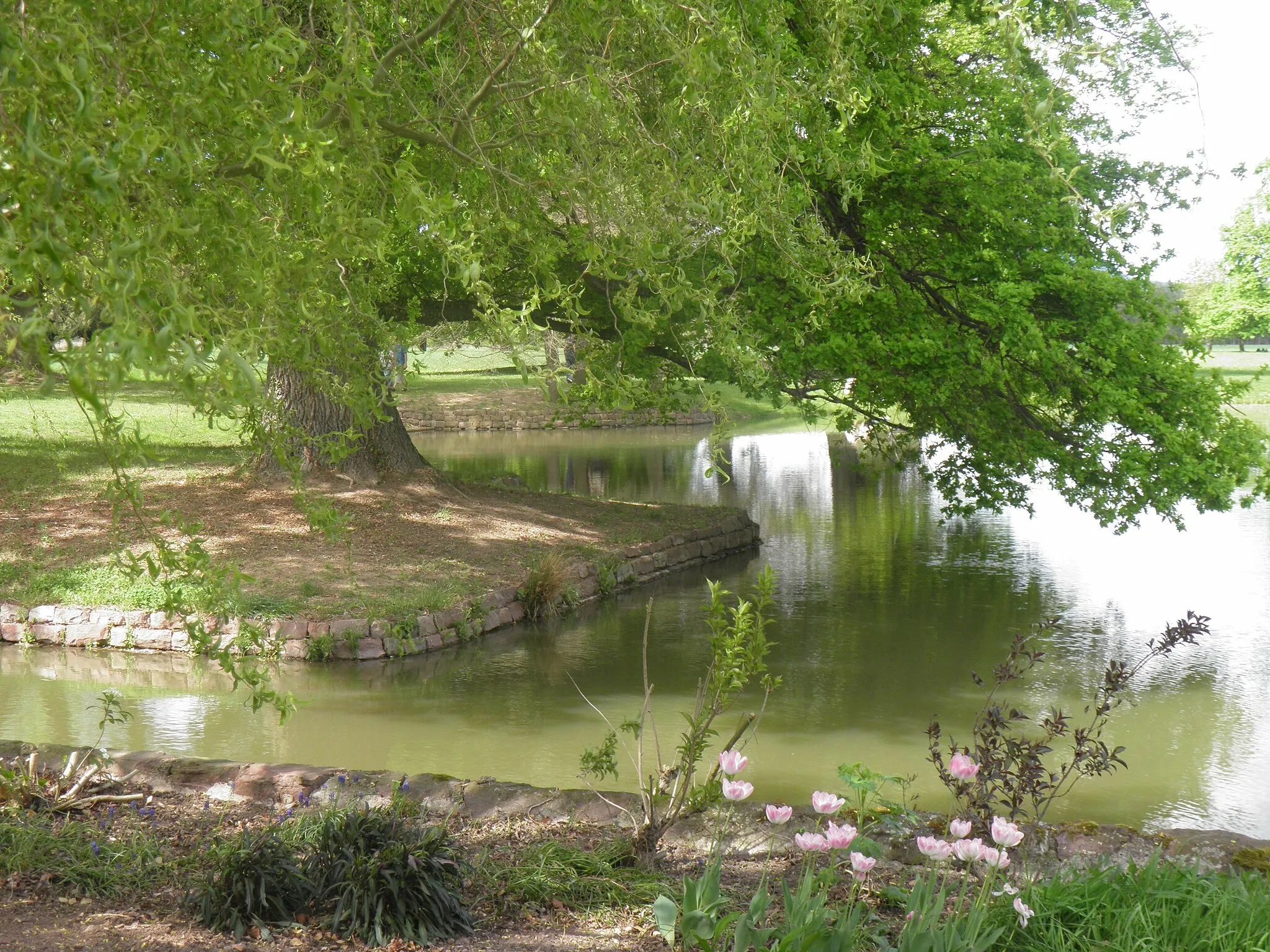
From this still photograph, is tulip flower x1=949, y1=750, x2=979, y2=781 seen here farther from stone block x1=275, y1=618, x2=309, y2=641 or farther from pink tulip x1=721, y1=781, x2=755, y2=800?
stone block x1=275, y1=618, x2=309, y2=641

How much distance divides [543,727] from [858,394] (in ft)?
16.0

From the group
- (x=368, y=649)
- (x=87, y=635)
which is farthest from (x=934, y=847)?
(x=87, y=635)

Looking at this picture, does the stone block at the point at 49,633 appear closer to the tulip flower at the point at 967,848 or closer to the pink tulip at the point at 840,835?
the pink tulip at the point at 840,835

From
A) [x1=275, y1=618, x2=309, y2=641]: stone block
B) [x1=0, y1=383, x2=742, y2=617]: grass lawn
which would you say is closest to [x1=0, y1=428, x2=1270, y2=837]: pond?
[x1=275, y1=618, x2=309, y2=641]: stone block

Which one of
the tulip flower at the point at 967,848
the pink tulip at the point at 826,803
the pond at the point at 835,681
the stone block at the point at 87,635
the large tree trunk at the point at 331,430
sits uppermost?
the large tree trunk at the point at 331,430

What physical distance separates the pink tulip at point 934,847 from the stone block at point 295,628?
22.3ft

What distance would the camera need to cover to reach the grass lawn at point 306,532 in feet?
32.2

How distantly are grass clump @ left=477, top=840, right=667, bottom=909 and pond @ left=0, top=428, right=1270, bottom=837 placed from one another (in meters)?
2.10

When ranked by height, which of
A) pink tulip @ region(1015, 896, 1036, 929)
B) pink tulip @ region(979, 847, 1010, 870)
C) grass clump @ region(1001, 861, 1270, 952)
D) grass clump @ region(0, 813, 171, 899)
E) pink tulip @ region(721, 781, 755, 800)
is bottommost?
grass clump @ region(0, 813, 171, 899)

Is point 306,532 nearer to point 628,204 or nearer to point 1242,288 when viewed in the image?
point 628,204

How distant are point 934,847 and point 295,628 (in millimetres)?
6942

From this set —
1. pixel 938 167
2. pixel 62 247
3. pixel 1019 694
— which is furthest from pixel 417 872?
pixel 938 167

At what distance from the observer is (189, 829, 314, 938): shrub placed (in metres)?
3.73

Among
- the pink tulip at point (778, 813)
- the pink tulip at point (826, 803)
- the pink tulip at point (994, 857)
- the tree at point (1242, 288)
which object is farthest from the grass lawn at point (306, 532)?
the tree at point (1242, 288)
